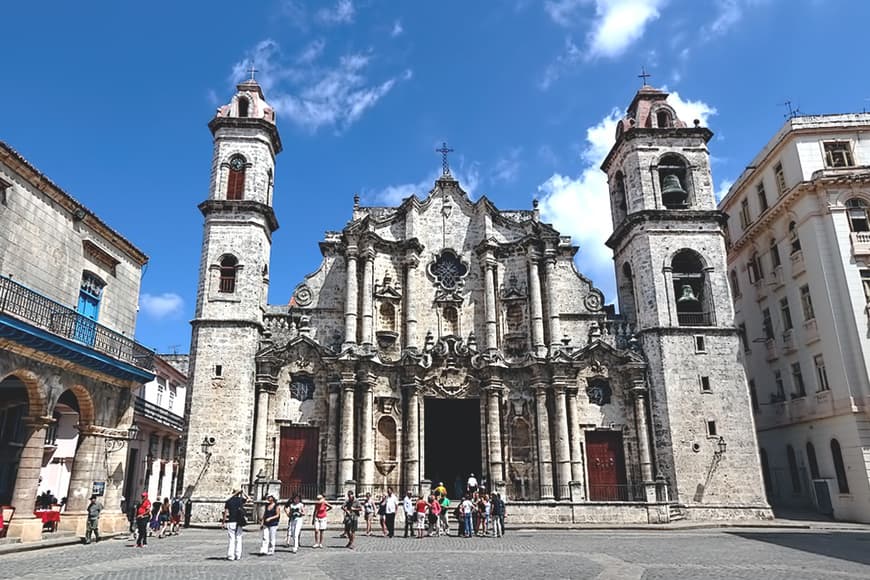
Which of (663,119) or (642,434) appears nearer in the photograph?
(642,434)

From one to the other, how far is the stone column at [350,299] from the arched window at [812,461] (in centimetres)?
1979

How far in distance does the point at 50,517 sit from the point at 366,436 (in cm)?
1128

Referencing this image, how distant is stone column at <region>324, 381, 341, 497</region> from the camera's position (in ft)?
Answer: 83.1

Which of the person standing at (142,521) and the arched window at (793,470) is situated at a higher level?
the arched window at (793,470)

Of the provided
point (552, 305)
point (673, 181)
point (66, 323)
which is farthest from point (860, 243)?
point (66, 323)

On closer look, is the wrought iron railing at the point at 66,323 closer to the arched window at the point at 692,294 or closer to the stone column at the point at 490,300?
the stone column at the point at 490,300

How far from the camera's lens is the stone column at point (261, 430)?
25.2m

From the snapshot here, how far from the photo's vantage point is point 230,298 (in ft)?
86.5

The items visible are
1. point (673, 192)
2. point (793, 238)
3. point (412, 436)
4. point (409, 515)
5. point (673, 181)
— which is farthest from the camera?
point (673, 181)

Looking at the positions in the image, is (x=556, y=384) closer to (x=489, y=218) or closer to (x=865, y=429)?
(x=489, y=218)

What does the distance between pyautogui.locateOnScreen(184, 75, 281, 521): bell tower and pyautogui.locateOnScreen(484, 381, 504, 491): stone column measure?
947 centimetres

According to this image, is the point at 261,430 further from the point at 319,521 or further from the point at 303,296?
the point at 319,521

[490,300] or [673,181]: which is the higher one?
[673,181]

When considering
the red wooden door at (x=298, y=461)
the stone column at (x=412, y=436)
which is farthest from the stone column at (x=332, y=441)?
the stone column at (x=412, y=436)
